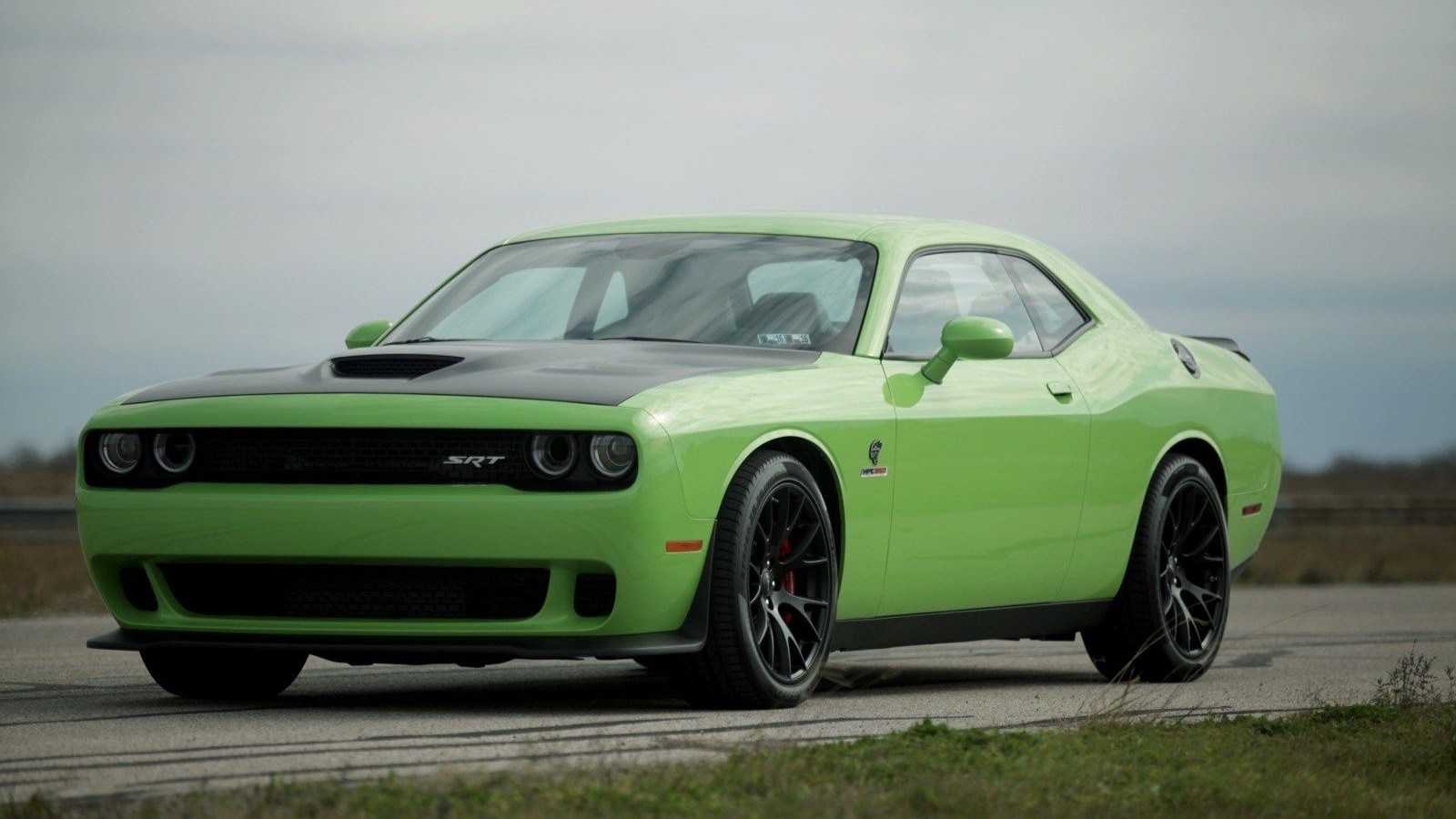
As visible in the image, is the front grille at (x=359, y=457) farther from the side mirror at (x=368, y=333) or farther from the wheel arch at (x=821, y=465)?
the side mirror at (x=368, y=333)

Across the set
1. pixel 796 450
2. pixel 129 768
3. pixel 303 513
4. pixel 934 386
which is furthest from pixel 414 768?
pixel 934 386

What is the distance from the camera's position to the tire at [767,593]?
660 centimetres

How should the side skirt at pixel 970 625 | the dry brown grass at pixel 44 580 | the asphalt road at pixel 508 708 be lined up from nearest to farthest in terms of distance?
the asphalt road at pixel 508 708
the side skirt at pixel 970 625
the dry brown grass at pixel 44 580

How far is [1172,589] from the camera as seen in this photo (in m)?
9.05

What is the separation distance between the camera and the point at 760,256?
789cm

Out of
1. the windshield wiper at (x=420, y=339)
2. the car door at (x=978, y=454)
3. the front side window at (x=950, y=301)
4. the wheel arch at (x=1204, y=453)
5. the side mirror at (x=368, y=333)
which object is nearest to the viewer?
the car door at (x=978, y=454)

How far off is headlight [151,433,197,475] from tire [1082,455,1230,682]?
368 centimetres

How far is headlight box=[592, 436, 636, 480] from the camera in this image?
20.9 ft

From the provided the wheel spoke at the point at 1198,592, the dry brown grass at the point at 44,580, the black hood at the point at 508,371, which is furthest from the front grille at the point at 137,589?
the dry brown grass at the point at 44,580

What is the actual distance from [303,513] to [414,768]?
142 cm

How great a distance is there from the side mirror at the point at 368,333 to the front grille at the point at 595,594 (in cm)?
223

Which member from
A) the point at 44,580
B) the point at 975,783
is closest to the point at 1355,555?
the point at 44,580

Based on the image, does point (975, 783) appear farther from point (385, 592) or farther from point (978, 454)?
point (978, 454)

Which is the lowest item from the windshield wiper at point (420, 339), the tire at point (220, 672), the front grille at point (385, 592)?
the tire at point (220, 672)
